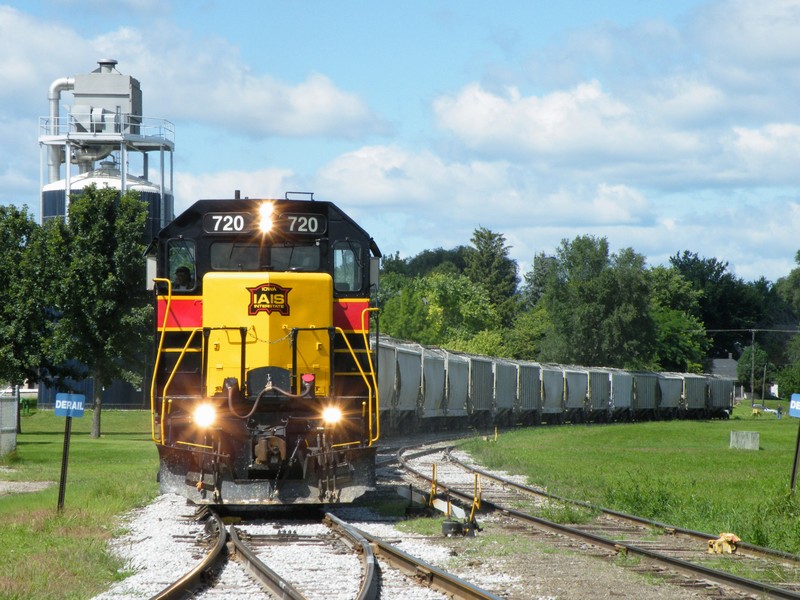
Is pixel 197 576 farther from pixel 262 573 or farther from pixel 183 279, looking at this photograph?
pixel 183 279

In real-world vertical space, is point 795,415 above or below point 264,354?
below

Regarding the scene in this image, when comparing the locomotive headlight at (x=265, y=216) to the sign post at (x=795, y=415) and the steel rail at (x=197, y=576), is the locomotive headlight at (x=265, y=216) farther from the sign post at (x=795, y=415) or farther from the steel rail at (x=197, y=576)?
A: the sign post at (x=795, y=415)

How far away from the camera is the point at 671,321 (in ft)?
375

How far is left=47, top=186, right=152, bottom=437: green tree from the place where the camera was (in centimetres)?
3662

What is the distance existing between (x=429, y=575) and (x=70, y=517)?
19.9 feet

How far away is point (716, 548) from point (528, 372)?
37920 millimetres

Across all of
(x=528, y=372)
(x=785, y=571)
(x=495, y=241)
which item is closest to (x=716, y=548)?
(x=785, y=571)

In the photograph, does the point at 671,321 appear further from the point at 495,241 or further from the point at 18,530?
the point at 18,530

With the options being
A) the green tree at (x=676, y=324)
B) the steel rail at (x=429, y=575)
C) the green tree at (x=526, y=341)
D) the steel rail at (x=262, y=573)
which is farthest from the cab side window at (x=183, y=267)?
the green tree at (x=526, y=341)

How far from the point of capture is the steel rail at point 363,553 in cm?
883

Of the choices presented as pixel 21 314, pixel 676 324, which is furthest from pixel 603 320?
pixel 21 314

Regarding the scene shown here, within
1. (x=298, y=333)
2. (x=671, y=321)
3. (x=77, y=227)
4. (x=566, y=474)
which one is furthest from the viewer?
(x=671, y=321)

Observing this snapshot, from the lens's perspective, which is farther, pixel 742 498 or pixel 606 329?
pixel 606 329

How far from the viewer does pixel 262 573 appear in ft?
32.1
